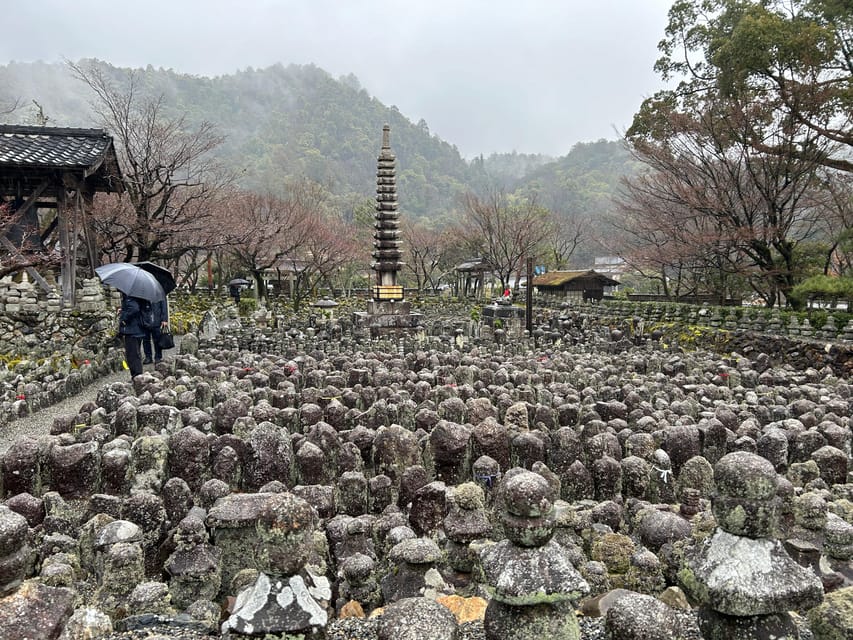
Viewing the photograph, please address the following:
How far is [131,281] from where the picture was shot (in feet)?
30.2

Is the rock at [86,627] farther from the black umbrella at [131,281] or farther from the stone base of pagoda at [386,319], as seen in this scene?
the stone base of pagoda at [386,319]

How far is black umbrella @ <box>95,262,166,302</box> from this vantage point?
906 cm

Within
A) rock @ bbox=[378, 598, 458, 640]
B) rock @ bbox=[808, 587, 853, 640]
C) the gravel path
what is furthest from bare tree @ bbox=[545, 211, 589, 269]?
rock @ bbox=[378, 598, 458, 640]

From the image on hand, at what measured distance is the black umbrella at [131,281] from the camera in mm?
9062

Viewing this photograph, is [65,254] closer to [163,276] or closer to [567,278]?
[163,276]

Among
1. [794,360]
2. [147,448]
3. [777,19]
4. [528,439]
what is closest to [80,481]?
[147,448]

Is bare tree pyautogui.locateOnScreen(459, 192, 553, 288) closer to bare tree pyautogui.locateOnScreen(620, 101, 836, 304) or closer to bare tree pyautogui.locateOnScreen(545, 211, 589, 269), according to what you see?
bare tree pyautogui.locateOnScreen(545, 211, 589, 269)

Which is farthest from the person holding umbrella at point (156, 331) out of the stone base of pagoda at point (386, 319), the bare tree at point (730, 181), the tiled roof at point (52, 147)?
the bare tree at point (730, 181)

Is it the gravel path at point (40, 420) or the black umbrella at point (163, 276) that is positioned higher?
the black umbrella at point (163, 276)

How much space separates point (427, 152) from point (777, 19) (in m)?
95.2

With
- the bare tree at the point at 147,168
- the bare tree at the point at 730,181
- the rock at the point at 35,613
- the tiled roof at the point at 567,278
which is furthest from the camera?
the tiled roof at the point at 567,278

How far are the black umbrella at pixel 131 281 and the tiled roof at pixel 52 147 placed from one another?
3326mm

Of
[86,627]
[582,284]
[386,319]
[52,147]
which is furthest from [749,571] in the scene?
[582,284]

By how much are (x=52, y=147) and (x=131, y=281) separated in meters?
5.09
